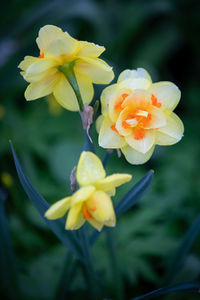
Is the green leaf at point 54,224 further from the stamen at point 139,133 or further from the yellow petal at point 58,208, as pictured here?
the stamen at point 139,133

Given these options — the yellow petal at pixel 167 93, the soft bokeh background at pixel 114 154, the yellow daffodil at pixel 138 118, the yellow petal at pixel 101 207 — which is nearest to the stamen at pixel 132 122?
the yellow daffodil at pixel 138 118

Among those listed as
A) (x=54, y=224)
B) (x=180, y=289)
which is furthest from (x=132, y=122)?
(x=180, y=289)

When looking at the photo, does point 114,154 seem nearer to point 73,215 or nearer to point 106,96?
point 106,96

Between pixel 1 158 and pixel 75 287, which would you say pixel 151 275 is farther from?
pixel 1 158

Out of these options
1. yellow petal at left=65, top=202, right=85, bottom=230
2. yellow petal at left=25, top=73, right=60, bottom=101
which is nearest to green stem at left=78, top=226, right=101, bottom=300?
yellow petal at left=65, top=202, right=85, bottom=230

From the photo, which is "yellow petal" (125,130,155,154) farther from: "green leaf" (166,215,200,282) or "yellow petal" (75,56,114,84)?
"green leaf" (166,215,200,282)
